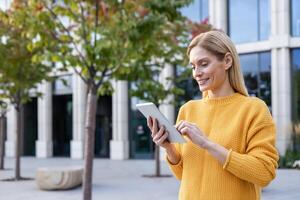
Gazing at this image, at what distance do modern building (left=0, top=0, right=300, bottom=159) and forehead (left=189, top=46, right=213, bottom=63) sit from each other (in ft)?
48.9

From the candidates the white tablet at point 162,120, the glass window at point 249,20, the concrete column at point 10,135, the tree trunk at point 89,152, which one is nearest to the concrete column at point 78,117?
the concrete column at point 10,135

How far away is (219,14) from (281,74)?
411cm

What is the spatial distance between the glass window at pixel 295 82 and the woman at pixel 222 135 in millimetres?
19693

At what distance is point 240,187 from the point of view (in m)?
2.45

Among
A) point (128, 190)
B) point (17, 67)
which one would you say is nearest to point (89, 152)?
point (128, 190)

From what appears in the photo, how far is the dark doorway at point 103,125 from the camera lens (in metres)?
29.4

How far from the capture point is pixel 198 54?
252 centimetres

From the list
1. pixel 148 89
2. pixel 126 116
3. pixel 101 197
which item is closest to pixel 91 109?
pixel 101 197

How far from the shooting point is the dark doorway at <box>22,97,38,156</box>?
33.9 metres

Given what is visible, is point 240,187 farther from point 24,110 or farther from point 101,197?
point 24,110

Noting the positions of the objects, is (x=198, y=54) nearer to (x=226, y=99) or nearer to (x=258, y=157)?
(x=226, y=99)

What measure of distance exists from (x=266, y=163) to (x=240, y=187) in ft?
0.61

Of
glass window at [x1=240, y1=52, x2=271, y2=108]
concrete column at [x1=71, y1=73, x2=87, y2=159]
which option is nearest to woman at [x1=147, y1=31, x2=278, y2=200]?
glass window at [x1=240, y1=52, x2=271, y2=108]

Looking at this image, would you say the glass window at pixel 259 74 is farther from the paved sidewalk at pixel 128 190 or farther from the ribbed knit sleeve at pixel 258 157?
the ribbed knit sleeve at pixel 258 157
